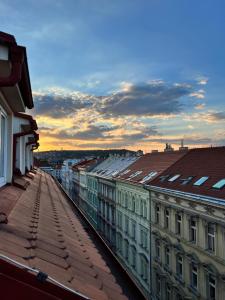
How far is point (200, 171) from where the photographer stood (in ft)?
71.8

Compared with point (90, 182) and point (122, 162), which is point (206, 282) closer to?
point (122, 162)

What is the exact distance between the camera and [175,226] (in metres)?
21.5

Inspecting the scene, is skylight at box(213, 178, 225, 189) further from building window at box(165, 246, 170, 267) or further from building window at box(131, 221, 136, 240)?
building window at box(131, 221, 136, 240)

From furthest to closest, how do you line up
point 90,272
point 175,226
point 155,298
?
point 155,298, point 175,226, point 90,272

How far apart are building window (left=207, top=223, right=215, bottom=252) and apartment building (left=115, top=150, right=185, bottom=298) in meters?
8.57

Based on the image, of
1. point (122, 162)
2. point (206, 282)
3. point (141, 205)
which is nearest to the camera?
point (206, 282)

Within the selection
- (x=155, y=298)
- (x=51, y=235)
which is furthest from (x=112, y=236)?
(x=51, y=235)

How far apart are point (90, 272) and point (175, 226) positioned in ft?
63.9

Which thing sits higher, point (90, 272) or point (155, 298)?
point (90, 272)

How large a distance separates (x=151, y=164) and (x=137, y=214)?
5440 mm

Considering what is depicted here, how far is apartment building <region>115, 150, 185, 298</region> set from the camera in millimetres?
27297

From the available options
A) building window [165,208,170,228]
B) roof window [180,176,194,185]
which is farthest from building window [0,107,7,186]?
building window [165,208,170,228]

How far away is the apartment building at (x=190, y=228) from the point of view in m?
16.6

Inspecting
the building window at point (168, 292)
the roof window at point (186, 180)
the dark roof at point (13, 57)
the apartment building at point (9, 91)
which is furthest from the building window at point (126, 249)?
the dark roof at point (13, 57)
